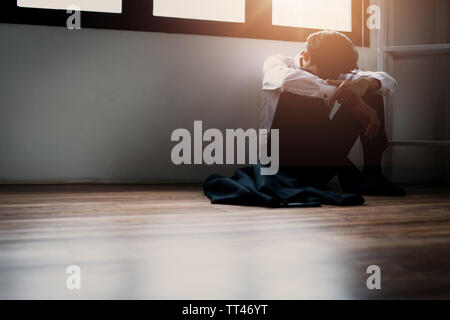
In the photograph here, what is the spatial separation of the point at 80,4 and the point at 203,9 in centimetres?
67

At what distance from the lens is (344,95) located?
6.35ft

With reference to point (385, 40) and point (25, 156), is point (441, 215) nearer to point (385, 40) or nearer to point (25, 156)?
point (385, 40)

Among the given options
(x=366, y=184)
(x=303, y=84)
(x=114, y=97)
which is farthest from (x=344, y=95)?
(x=114, y=97)

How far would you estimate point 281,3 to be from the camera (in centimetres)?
268

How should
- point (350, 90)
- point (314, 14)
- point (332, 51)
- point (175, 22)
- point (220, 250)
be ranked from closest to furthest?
point (220, 250), point (350, 90), point (332, 51), point (175, 22), point (314, 14)

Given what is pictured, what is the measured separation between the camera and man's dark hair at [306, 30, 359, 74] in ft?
6.65

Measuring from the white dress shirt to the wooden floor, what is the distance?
1.97ft

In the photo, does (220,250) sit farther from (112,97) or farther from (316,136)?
(112,97)

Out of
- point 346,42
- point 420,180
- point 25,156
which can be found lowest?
point 420,180

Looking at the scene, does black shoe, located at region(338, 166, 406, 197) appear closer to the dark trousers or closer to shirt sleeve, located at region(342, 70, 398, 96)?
the dark trousers
